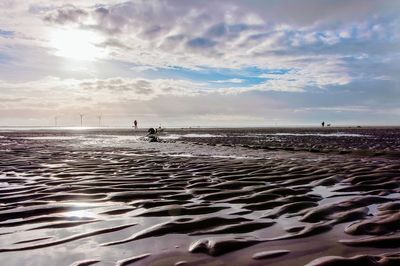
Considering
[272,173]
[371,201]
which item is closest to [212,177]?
[272,173]

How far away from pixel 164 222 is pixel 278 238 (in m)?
2.13

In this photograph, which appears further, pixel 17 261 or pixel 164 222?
pixel 164 222

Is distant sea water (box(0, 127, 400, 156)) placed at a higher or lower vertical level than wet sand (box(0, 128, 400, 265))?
higher

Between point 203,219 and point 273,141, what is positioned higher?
point 273,141

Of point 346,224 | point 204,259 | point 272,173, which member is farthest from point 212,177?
point 204,259

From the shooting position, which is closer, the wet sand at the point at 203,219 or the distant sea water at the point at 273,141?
the wet sand at the point at 203,219

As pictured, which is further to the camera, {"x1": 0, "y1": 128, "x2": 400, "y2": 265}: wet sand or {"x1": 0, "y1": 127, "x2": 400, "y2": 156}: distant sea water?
{"x1": 0, "y1": 127, "x2": 400, "y2": 156}: distant sea water

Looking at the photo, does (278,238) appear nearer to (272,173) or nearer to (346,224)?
(346,224)

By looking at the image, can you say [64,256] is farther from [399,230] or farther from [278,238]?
[399,230]

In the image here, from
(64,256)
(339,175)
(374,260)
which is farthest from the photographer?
(339,175)

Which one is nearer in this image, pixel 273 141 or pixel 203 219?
pixel 203 219

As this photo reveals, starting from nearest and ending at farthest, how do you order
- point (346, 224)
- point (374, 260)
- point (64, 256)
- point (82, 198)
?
point (374, 260) → point (64, 256) → point (346, 224) → point (82, 198)

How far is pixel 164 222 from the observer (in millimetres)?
6930

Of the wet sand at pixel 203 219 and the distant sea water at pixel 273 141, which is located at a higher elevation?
the distant sea water at pixel 273 141
